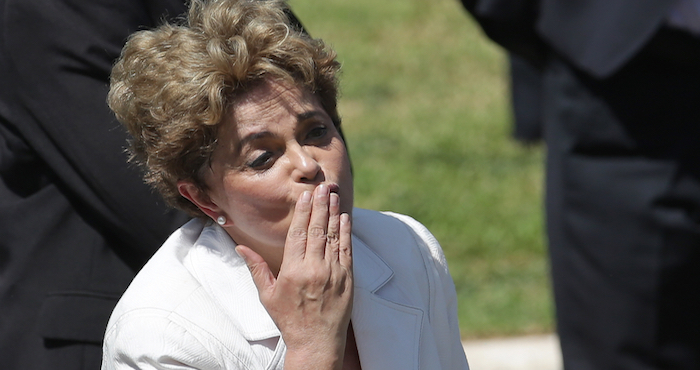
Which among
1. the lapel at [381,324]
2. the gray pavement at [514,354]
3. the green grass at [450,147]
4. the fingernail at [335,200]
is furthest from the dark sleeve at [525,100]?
the fingernail at [335,200]

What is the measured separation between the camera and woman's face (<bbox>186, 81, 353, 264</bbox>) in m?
1.87

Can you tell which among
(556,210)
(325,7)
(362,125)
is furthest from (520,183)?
(325,7)

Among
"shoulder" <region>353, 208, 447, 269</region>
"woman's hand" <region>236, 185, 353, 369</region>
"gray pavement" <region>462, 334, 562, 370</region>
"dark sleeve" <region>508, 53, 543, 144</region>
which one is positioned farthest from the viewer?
"dark sleeve" <region>508, 53, 543, 144</region>

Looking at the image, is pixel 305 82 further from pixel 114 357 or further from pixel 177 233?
pixel 114 357

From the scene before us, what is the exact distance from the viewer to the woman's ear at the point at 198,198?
197 cm

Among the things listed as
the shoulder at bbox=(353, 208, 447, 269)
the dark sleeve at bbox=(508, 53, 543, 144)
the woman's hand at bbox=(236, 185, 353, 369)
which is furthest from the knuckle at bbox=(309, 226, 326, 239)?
the dark sleeve at bbox=(508, 53, 543, 144)

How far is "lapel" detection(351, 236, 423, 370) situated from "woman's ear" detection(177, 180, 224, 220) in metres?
0.34

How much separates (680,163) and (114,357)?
281cm

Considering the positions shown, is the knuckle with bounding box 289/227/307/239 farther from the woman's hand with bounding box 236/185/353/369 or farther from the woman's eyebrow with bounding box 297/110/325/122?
the woman's eyebrow with bounding box 297/110/325/122

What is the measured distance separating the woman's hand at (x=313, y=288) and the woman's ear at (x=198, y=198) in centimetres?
23

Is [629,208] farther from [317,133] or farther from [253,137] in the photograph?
[253,137]

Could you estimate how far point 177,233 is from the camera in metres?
2.08

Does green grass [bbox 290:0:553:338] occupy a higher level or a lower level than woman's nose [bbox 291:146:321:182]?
lower

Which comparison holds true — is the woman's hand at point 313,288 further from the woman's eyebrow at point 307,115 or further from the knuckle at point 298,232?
the woman's eyebrow at point 307,115
